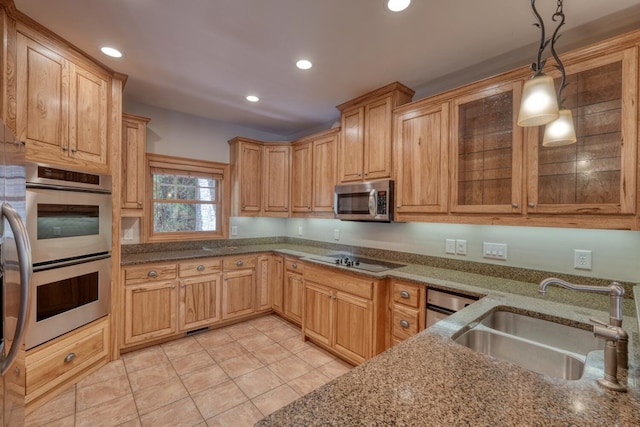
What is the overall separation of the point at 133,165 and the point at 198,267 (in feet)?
4.11

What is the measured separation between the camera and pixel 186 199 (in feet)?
11.8

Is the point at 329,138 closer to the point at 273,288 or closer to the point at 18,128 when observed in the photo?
the point at 273,288

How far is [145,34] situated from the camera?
193cm

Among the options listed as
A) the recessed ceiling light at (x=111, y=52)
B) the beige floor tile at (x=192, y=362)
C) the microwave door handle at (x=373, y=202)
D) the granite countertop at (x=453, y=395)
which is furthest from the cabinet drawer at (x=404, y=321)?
the recessed ceiling light at (x=111, y=52)

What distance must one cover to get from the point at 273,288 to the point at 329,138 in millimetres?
2047

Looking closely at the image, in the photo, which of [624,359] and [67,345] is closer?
[624,359]

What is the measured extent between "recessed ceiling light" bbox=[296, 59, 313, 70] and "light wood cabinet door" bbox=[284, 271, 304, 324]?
2176mm

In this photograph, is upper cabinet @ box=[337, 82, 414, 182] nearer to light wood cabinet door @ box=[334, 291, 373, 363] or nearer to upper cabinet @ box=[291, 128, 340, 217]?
upper cabinet @ box=[291, 128, 340, 217]

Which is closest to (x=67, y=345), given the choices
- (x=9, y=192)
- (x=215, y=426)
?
(x=215, y=426)

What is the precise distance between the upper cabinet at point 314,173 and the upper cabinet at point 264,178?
0.43 ft

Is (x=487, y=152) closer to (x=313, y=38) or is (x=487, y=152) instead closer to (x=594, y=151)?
(x=594, y=151)

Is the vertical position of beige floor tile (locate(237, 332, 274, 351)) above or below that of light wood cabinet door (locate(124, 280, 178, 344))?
below

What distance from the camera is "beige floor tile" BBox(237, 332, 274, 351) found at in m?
2.85

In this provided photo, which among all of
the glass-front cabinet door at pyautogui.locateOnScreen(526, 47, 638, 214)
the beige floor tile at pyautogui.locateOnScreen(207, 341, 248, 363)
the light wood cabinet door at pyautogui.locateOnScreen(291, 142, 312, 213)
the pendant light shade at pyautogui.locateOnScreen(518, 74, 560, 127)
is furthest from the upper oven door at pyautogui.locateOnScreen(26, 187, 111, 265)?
the glass-front cabinet door at pyautogui.locateOnScreen(526, 47, 638, 214)
